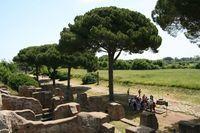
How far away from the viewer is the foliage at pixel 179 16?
18.5 meters

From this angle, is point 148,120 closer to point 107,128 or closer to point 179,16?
point 107,128

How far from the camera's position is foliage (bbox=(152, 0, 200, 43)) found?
Result: 60.5 ft

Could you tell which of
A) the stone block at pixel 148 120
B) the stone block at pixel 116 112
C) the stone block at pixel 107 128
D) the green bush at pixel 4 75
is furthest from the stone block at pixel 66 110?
the green bush at pixel 4 75

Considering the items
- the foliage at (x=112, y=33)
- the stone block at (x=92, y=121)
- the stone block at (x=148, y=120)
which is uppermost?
the foliage at (x=112, y=33)

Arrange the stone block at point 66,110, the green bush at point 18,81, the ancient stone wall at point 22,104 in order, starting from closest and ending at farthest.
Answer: the stone block at point 66,110 → the ancient stone wall at point 22,104 → the green bush at point 18,81

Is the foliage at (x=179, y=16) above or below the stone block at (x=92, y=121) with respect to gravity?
above

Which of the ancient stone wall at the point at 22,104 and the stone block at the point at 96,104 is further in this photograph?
the stone block at the point at 96,104

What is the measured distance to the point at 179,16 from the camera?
822 inches

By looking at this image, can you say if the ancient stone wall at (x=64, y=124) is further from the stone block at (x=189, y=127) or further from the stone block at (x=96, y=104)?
the stone block at (x=96, y=104)

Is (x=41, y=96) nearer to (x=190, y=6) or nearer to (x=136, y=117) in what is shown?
(x=136, y=117)

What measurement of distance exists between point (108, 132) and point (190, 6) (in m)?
8.10

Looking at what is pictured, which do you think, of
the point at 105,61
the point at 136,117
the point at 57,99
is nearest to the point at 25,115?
the point at 57,99

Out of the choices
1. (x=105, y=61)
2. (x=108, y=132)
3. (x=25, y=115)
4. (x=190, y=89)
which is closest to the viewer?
(x=108, y=132)

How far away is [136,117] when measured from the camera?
22.7 m
